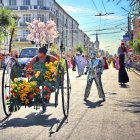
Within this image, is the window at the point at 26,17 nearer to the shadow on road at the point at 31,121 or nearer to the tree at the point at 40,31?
the tree at the point at 40,31

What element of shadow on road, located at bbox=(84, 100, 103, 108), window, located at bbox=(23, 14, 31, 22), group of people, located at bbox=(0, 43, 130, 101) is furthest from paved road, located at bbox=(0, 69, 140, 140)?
window, located at bbox=(23, 14, 31, 22)

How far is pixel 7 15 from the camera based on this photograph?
53.6m

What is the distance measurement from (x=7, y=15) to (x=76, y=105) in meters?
42.2

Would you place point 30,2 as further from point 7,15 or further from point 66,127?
point 66,127

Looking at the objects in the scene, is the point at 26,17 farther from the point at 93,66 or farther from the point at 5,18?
the point at 93,66

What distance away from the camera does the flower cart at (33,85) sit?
10.0 meters

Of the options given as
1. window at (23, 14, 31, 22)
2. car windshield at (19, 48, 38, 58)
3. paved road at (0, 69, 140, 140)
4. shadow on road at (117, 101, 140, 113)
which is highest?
window at (23, 14, 31, 22)

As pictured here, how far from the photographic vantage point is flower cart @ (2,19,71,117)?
32.8ft

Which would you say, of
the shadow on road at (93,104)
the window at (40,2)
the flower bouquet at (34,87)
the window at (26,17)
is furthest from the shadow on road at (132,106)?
the window at (26,17)

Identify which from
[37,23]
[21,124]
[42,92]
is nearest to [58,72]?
[42,92]

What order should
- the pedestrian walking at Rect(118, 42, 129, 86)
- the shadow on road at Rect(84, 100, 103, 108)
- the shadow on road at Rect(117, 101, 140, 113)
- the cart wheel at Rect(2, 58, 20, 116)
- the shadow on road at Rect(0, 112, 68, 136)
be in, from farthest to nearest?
1. the pedestrian walking at Rect(118, 42, 129, 86)
2. the shadow on road at Rect(84, 100, 103, 108)
3. the shadow on road at Rect(117, 101, 140, 113)
4. the cart wheel at Rect(2, 58, 20, 116)
5. the shadow on road at Rect(0, 112, 68, 136)

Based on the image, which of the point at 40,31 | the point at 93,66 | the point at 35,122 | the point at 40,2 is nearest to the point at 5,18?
the point at 93,66

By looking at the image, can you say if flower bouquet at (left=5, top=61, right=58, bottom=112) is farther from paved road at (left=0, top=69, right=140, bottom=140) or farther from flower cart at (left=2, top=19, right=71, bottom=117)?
paved road at (left=0, top=69, right=140, bottom=140)

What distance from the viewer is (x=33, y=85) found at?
10.2m
